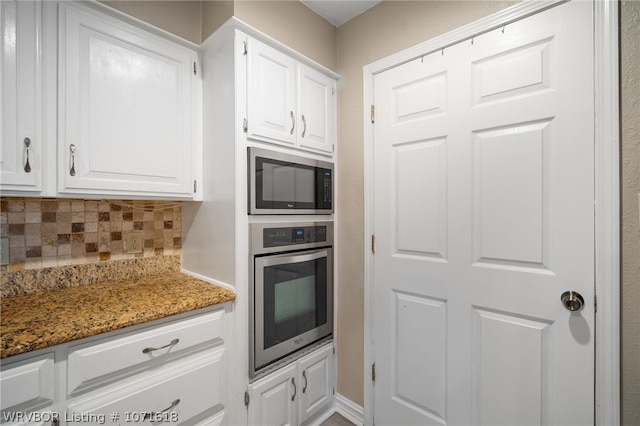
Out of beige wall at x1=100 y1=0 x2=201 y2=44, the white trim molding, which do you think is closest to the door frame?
the white trim molding

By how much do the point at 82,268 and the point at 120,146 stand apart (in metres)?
0.68

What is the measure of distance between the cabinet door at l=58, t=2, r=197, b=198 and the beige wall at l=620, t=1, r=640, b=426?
1.88 m

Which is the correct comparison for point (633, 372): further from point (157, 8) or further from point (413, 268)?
point (157, 8)

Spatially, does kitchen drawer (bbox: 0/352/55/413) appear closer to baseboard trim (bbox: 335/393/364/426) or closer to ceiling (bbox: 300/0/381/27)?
baseboard trim (bbox: 335/393/364/426)

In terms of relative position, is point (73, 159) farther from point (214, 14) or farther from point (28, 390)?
point (214, 14)

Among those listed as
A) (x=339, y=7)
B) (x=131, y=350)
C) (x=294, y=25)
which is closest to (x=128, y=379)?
(x=131, y=350)

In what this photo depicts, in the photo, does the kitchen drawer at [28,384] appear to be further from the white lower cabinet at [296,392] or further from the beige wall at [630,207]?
the beige wall at [630,207]

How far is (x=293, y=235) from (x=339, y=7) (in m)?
1.40

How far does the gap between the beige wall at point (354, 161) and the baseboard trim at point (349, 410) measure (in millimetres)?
35

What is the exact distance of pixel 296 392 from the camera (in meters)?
1.59

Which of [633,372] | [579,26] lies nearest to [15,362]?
[633,372]

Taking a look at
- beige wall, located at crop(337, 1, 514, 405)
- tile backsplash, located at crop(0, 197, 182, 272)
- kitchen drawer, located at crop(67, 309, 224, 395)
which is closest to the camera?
kitchen drawer, located at crop(67, 309, 224, 395)

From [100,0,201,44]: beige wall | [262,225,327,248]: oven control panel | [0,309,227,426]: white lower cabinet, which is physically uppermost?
[100,0,201,44]: beige wall

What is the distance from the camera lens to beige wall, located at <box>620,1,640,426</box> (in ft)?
3.27
